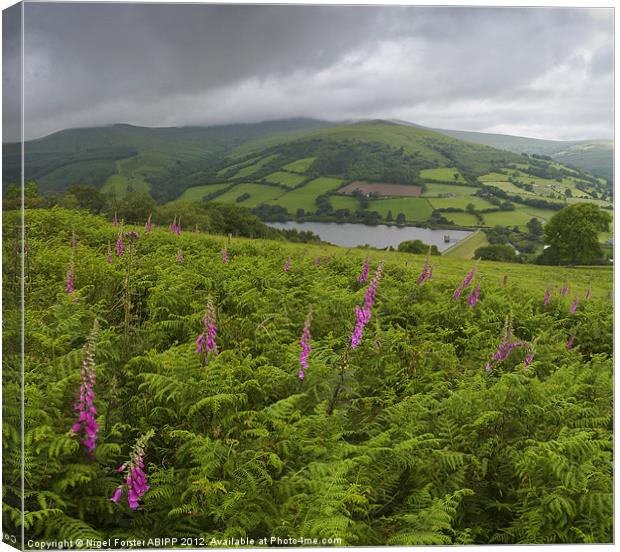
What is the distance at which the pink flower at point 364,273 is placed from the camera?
5.52 meters

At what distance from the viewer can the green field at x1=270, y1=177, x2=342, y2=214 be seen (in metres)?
5.61

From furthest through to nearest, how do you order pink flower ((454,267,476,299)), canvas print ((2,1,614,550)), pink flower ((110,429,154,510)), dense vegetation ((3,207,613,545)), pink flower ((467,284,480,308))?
pink flower ((467,284,480,308)), pink flower ((454,267,476,299)), canvas print ((2,1,614,550)), dense vegetation ((3,207,613,545)), pink flower ((110,429,154,510))

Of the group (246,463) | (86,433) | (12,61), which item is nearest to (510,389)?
(246,463)

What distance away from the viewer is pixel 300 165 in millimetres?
5812

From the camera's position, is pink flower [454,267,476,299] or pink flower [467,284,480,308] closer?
pink flower [454,267,476,299]

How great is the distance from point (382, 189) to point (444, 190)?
66 centimetres

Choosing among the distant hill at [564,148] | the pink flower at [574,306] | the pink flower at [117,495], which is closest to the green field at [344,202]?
the distant hill at [564,148]

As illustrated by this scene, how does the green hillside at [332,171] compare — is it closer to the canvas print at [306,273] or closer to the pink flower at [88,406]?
the canvas print at [306,273]

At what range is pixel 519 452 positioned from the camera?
189 inches

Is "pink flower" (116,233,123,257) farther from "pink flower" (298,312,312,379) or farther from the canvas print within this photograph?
"pink flower" (298,312,312,379)

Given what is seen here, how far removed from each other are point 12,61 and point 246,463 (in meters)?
3.99

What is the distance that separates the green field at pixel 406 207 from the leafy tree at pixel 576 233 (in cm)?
128

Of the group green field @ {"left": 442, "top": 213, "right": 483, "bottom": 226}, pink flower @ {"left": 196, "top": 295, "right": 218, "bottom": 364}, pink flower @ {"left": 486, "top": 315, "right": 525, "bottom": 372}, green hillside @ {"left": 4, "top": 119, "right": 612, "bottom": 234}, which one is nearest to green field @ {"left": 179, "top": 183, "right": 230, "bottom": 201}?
green hillside @ {"left": 4, "top": 119, "right": 612, "bottom": 234}

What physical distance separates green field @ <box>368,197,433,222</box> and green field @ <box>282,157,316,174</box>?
758 mm
